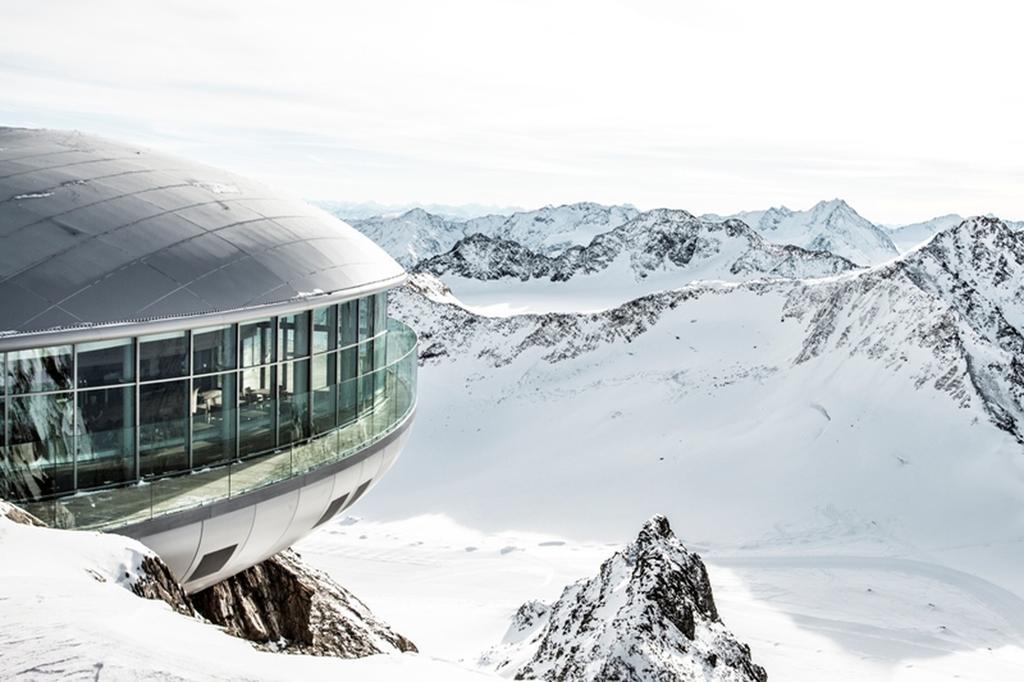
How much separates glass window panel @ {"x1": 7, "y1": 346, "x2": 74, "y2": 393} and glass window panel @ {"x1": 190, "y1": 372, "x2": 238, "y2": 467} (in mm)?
1738

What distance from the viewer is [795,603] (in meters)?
34.2

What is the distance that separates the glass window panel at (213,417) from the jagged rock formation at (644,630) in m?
7.98

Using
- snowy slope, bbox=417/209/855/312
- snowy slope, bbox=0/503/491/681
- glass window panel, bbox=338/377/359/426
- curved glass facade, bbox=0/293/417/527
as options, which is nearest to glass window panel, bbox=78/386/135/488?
curved glass facade, bbox=0/293/417/527

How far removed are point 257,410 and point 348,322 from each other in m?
2.39

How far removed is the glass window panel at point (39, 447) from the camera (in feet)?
36.3

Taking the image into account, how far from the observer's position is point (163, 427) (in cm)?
1236

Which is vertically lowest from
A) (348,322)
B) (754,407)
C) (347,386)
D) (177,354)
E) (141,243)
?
(754,407)

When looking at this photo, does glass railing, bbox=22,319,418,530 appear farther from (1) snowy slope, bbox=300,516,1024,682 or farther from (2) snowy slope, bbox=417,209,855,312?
(2) snowy slope, bbox=417,209,855,312

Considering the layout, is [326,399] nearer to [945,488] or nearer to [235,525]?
[235,525]

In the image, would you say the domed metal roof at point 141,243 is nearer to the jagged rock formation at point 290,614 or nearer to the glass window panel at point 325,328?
the glass window panel at point 325,328

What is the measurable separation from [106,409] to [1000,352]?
177ft

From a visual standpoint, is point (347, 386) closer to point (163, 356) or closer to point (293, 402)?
point (293, 402)

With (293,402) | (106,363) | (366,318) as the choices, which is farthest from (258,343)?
(366,318)

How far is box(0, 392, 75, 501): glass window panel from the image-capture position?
1105 cm
